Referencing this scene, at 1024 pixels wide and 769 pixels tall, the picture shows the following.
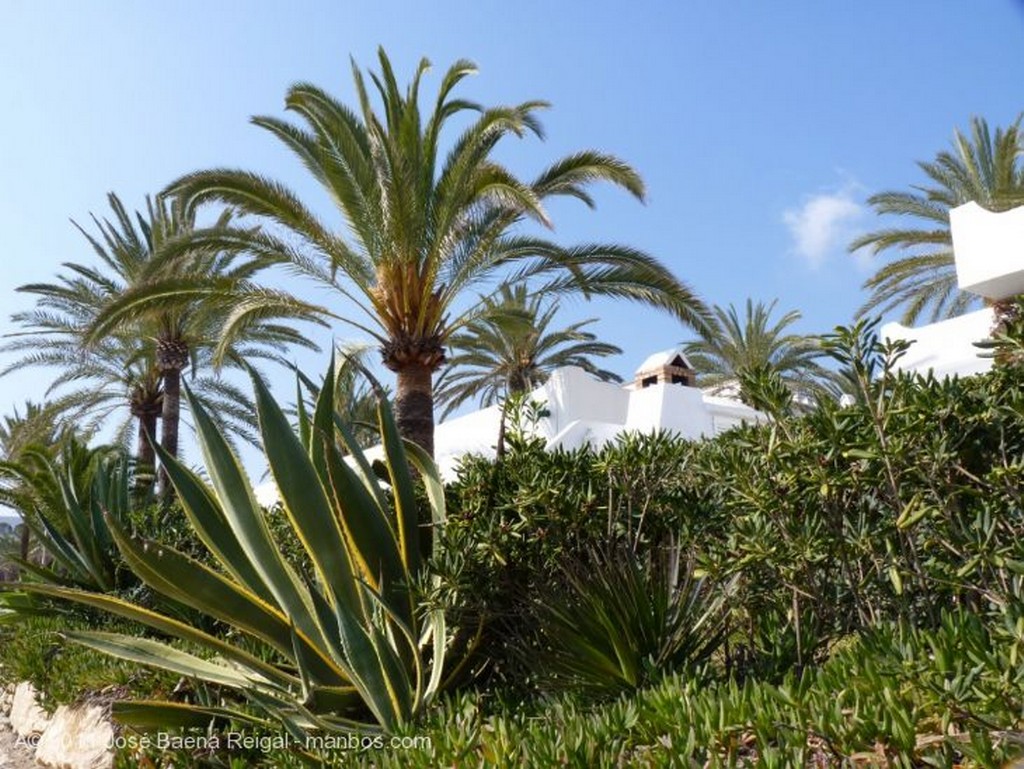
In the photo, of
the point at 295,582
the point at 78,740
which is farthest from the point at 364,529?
the point at 78,740

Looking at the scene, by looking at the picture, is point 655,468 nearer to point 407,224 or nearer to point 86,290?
point 407,224

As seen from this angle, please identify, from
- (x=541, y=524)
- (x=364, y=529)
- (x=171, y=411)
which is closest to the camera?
(x=541, y=524)

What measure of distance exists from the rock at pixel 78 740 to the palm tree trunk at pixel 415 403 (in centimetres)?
456

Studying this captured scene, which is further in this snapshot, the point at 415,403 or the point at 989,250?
the point at 989,250

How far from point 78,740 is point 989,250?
1350 cm

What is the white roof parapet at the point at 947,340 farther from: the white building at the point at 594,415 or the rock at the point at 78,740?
the rock at the point at 78,740

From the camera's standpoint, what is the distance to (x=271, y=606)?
4.07 metres

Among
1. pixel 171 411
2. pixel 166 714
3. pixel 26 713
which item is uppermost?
pixel 171 411

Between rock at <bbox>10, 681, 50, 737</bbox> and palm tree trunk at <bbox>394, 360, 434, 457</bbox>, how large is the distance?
4189 millimetres

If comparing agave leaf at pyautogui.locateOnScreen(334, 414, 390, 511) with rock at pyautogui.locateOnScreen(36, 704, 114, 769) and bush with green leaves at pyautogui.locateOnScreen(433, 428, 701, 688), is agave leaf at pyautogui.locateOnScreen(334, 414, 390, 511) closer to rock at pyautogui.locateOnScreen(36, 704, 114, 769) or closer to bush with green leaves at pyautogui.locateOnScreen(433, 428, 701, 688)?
bush with green leaves at pyautogui.locateOnScreen(433, 428, 701, 688)

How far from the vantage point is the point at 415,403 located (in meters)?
9.80

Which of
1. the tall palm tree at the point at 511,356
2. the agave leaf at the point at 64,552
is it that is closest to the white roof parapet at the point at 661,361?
the tall palm tree at the point at 511,356

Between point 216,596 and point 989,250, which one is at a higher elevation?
point 989,250

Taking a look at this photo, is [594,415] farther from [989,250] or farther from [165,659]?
[165,659]
